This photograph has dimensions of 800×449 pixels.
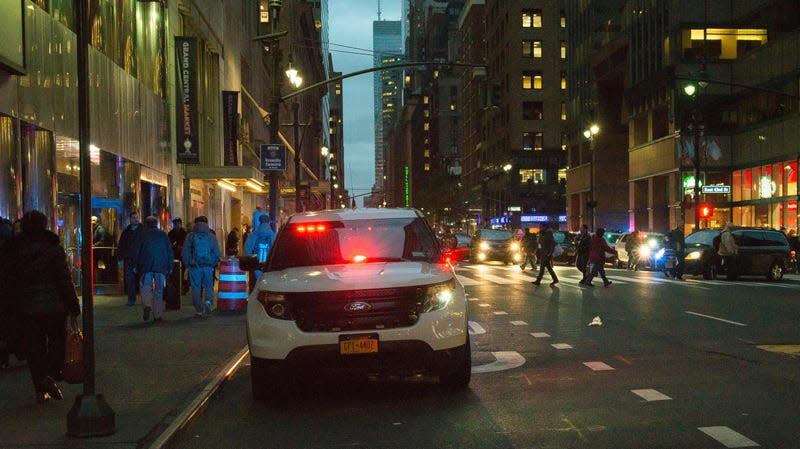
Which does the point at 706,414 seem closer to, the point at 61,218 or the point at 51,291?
the point at 51,291

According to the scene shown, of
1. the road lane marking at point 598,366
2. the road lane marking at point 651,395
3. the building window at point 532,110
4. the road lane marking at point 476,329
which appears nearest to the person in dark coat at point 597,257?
the road lane marking at point 476,329

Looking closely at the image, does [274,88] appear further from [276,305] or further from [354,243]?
[276,305]

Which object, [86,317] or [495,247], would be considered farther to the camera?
[495,247]

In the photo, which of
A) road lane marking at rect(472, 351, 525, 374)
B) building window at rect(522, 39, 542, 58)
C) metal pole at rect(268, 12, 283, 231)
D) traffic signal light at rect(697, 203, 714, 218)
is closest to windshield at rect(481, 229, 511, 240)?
traffic signal light at rect(697, 203, 714, 218)

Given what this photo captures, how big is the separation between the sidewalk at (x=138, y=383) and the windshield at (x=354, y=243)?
153cm

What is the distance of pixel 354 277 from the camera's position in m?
7.61

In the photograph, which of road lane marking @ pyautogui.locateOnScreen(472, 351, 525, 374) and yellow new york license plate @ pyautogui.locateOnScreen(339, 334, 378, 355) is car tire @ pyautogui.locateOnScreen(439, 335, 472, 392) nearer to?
yellow new york license plate @ pyautogui.locateOnScreen(339, 334, 378, 355)

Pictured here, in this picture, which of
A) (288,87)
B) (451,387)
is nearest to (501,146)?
(288,87)

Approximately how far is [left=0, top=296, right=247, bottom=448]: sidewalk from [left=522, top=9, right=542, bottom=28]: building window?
283 ft

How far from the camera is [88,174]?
6566 mm

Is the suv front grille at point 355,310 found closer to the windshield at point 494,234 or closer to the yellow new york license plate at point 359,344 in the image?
the yellow new york license plate at point 359,344

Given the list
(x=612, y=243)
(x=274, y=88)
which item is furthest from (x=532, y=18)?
(x=274, y=88)

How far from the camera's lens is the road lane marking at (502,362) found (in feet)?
30.7

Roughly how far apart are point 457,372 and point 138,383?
10.9 ft
